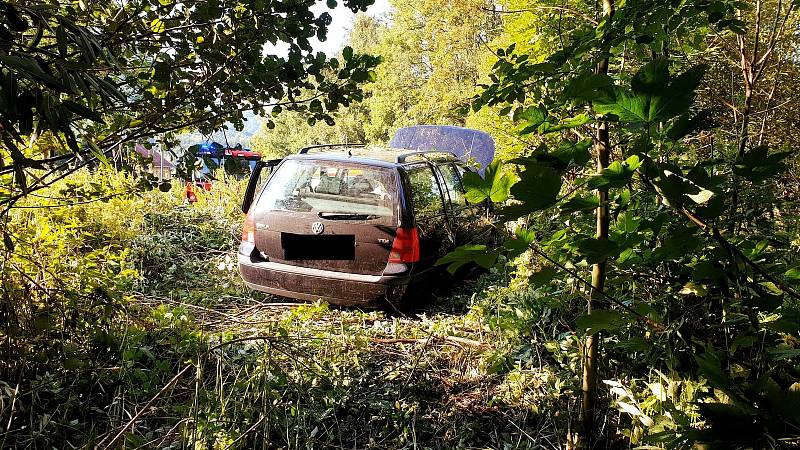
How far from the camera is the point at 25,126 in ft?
3.18

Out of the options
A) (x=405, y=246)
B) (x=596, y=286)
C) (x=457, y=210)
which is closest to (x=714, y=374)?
(x=596, y=286)

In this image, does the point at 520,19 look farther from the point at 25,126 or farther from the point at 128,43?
the point at 25,126

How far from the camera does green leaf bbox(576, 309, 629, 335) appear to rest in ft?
3.70

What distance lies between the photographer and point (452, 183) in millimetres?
5609

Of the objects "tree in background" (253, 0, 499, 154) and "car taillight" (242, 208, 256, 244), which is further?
"tree in background" (253, 0, 499, 154)

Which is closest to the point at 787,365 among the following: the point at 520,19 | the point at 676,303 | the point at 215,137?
the point at 676,303

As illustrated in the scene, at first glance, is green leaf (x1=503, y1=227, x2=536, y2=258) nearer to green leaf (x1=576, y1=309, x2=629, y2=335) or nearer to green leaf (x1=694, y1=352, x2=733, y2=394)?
green leaf (x1=576, y1=309, x2=629, y2=335)

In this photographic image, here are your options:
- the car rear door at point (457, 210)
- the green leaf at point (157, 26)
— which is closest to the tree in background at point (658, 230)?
the green leaf at point (157, 26)

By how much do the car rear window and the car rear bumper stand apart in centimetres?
50

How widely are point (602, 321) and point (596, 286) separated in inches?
28.8

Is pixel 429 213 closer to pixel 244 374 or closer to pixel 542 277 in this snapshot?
pixel 244 374

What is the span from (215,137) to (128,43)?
583 mm

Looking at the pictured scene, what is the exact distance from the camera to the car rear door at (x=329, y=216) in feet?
14.2

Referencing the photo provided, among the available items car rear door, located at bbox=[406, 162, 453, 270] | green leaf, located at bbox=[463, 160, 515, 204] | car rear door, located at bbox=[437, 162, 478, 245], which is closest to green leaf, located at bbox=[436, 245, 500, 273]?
A: green leaf, located at bbox=[463, 160, 515, 204]
